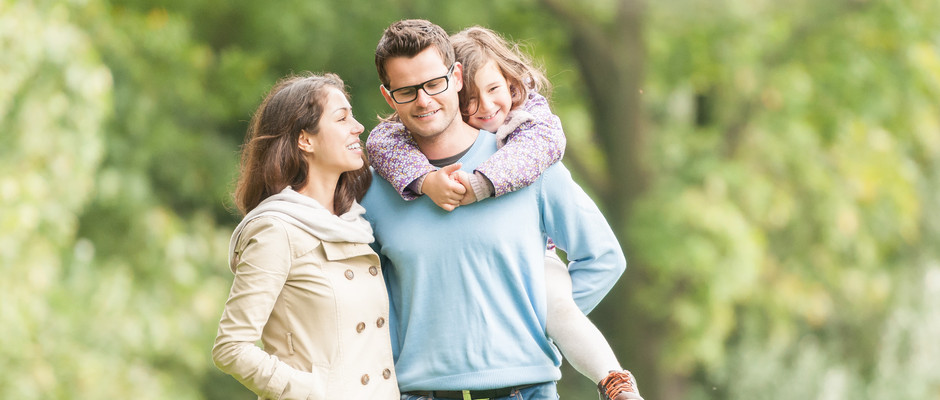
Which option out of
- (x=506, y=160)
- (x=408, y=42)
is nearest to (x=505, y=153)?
(x=506, y=160)

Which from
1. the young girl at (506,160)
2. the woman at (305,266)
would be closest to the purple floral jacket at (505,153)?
the young girl at (506,160)

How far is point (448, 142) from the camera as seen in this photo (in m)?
3.20

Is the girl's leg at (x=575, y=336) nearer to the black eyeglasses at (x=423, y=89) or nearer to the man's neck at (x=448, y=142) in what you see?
the man's neck at (x=448, y=142)

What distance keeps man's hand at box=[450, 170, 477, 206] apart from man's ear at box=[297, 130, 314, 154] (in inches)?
14.9

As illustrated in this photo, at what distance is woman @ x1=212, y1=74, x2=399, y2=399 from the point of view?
9.01 feet

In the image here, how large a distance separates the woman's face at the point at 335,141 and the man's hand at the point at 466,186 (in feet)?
0.85

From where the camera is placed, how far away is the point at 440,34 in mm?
3096

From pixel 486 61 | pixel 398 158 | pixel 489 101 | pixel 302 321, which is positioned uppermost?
pixel 486 61

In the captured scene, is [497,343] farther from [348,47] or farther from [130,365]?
[348,47]

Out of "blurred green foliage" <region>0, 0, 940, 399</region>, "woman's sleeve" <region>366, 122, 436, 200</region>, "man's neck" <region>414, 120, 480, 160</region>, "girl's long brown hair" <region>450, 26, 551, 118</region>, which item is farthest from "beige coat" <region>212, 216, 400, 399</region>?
"blurred green foliage" <region>0, 0, 940, 399</region>

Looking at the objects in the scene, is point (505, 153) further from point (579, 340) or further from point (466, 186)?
point (579, 340)

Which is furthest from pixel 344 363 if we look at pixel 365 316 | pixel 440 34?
pixel 440 34

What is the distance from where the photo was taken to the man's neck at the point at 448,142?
10.5 ft

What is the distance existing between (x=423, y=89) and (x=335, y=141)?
0.88 ft
